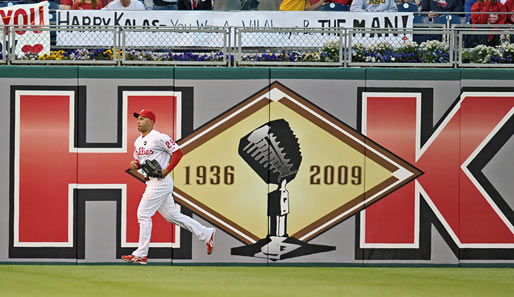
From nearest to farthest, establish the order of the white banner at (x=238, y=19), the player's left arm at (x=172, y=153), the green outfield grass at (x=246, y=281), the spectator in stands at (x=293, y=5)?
the green outfield grass at (x=246, y=281) → the player's left arm at (x=172, y=153) → the white banner at (x=238, y=19) → the spectator in stands at (x=293, y=5)

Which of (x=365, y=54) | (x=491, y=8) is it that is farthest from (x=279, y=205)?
(x=491, y=8)

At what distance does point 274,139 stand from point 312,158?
0.56m

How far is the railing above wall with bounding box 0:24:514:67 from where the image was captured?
509 inches

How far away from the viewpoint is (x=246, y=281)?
1137 centimetres

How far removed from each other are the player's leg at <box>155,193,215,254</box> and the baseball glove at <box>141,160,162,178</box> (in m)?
0.39

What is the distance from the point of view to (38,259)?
12.8m

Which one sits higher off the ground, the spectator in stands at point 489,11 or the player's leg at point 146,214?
the spectator in stands at point 489,11

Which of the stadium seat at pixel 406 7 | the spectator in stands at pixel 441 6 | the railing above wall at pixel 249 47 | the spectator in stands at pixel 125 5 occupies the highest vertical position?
the spectator in stands at pixel 441 6

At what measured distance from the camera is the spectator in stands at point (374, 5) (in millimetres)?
15547

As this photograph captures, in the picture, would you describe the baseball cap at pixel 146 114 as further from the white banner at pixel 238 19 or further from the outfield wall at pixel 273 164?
the white banner at pixel 238 19

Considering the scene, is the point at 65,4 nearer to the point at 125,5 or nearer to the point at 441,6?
the point at 125,5

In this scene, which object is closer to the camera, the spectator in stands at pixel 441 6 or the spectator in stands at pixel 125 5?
the spectator in stands at pixel 125 5

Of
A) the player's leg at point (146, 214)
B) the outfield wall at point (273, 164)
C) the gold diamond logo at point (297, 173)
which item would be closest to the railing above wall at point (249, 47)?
the outfield wall at point (273, 164)

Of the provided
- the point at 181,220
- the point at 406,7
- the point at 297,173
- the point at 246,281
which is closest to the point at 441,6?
the point at 406,7
